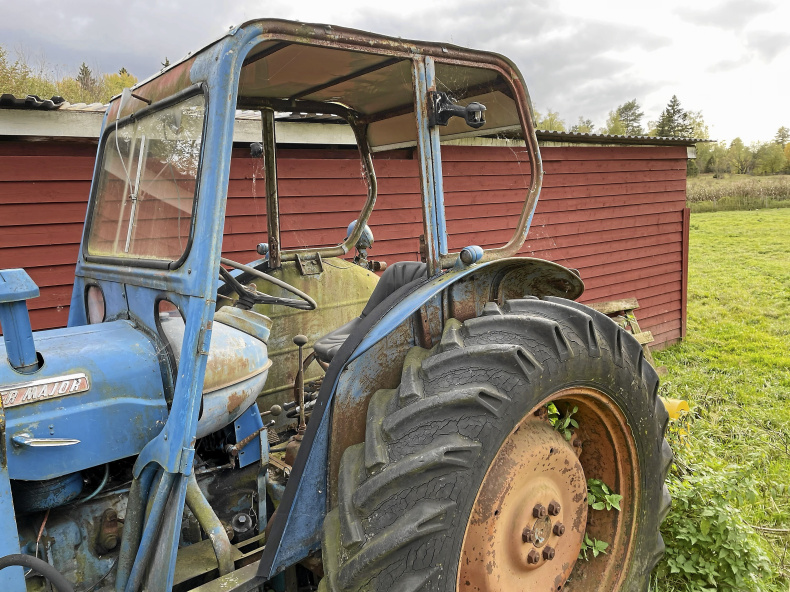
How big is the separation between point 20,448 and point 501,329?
4.42ft

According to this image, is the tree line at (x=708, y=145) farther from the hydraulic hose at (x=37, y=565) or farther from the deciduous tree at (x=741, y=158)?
the hydraulic hose at (x=37, y=565)

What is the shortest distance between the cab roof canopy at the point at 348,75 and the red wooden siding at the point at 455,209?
2325mm

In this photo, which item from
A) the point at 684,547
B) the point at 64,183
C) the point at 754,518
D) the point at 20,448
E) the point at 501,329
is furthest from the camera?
the point at 64,183

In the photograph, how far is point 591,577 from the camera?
2102 mm

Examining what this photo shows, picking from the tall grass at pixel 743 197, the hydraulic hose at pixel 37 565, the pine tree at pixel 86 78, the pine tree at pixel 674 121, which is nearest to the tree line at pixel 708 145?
the pine tree at pixel 674 121

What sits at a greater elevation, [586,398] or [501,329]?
[501,329]

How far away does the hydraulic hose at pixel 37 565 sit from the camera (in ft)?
4.39

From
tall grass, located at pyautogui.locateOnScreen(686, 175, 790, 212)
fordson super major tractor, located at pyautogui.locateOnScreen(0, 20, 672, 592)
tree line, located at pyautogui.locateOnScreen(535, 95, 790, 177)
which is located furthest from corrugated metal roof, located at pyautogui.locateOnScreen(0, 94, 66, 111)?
tree line, located at pyautogui.locateOnScreen(535, 95, 790, 177)

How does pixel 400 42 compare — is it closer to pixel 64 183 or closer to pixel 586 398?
pixel 586 398

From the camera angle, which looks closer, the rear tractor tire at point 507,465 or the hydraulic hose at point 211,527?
the rear tractor tire at point 507,465

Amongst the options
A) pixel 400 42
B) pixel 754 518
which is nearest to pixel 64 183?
pixel 400 42

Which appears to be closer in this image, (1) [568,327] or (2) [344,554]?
(2) [344,554]

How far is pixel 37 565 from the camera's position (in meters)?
1.35

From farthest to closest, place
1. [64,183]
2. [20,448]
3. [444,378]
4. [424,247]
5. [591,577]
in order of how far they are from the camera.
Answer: [64,183] < [591,577] < [424,247] < [444,378] < [20,448]
